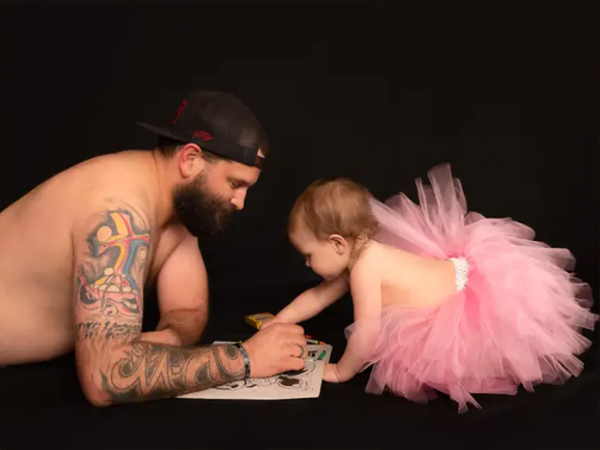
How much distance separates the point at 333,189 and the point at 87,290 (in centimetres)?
71

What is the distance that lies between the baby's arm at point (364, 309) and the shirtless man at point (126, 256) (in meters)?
0.17

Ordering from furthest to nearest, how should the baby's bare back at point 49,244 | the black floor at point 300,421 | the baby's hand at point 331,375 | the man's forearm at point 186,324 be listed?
the man's forearm at point 186,324 < the baby's hand at point 331,375 < the baby's bare back at point 49,244 < the black floor at point 300,421

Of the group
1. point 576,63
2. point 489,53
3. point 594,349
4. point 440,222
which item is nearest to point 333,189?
point 440,222

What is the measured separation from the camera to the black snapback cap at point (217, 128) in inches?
87.3

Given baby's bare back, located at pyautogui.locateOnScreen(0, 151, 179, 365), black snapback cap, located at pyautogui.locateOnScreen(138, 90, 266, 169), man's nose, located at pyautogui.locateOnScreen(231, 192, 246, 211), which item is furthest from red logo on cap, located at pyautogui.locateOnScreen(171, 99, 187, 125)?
man's nose, located at pyautogui.locateOnScreen(231, 192, 246, 211)

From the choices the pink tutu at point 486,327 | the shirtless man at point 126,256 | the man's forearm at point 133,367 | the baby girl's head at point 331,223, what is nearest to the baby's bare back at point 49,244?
the shirtless man at point 126,256

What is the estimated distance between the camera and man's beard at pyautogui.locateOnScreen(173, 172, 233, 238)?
2.28 metres

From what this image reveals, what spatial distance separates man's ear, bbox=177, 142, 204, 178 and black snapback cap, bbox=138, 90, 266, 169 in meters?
0.02

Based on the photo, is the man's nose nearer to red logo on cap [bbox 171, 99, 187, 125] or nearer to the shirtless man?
the shirtless man

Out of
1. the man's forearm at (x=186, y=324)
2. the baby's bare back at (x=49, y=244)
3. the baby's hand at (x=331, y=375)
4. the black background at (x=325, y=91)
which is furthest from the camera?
the black background at (x=325, y=91)

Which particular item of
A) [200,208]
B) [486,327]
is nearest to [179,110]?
[200,208]

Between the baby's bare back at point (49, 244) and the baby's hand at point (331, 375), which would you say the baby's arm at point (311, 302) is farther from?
the baby's bare back at point (49, 244)

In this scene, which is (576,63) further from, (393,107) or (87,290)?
(87,290)

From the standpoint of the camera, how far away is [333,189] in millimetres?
2191
